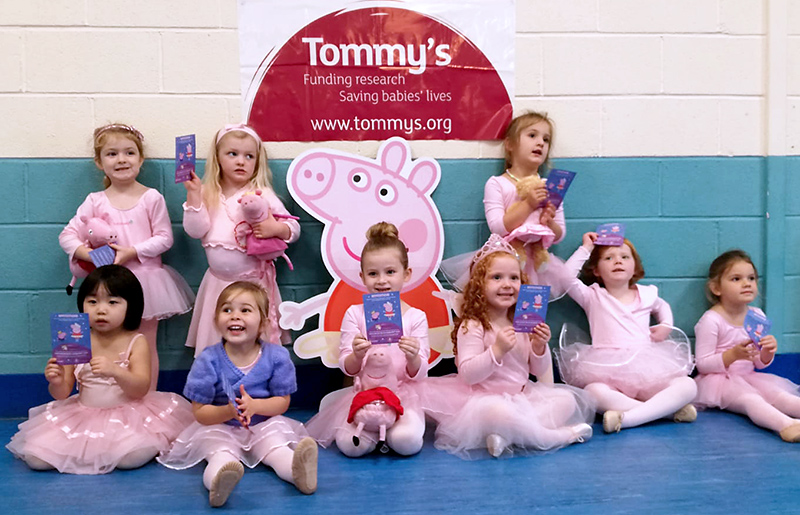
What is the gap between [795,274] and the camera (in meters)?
4.15

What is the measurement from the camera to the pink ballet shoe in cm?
328

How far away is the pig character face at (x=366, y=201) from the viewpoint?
3.82 metres

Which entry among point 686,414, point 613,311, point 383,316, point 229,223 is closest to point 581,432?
point 686,414

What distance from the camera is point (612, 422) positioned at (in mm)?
3467

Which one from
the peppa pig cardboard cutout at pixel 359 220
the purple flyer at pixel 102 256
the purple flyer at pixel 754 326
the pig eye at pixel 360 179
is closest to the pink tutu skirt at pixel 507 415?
the peppa pig cardboard cutout at pixel 359 220

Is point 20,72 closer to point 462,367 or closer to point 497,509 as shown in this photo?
point 462,367

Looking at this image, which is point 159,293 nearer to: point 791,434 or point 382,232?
point 382,232

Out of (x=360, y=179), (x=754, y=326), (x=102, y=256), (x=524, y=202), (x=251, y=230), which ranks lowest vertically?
(x=754, y=326)

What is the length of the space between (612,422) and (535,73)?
5.79 feet

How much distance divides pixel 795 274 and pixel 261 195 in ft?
9.22

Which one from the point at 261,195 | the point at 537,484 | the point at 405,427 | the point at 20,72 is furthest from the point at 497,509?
the point at 20,72

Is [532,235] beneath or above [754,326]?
above

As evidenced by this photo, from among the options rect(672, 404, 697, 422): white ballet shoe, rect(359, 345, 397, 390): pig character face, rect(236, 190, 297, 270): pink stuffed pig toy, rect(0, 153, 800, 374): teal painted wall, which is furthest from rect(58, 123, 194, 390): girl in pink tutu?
rect(672, 404, 697, 422): white ballet shoe

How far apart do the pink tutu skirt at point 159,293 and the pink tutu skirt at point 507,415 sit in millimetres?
1245
